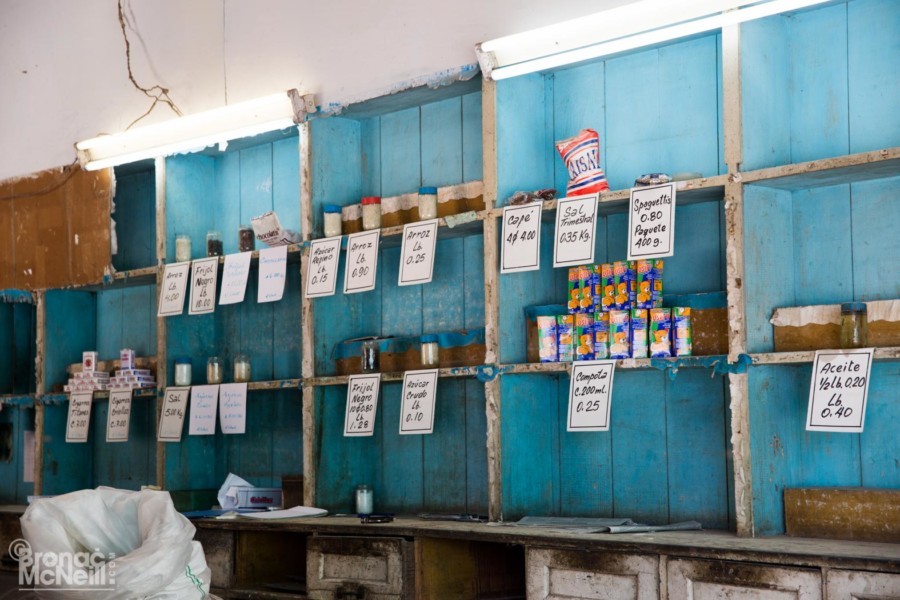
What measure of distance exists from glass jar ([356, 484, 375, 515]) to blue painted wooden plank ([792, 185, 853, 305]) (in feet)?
5.54

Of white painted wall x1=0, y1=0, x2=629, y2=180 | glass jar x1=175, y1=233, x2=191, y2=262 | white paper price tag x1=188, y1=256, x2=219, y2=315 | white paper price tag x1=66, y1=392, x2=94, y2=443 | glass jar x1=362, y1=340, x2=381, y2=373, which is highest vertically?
white painted wall x1=0, y1=0, x2=629, y2=180

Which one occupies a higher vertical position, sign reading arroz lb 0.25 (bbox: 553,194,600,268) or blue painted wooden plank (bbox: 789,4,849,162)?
blue painted wooden plank (bbox: 789,4,849,162)

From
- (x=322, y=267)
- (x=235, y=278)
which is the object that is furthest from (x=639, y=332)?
(x=235, y=278)

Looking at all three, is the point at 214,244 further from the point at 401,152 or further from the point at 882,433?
the point at 882,433

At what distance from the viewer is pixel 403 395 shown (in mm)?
3805

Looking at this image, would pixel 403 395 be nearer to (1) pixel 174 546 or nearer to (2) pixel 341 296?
(2) pixel 341 296

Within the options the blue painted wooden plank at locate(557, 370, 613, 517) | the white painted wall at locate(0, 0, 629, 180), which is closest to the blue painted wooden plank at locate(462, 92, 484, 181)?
the white painted wall at locate(0, 0, 629, 180)

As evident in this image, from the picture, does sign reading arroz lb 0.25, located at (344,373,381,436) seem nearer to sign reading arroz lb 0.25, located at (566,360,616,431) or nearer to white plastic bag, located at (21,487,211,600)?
sign reading arroz lb 0.25, located at (566,360,616,431)

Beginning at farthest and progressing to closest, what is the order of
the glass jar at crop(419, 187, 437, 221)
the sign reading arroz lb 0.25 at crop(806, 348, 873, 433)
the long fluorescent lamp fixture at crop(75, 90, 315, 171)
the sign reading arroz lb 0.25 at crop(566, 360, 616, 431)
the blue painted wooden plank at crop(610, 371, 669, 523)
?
the long fluorescent lamp fixture at crop(75, 90, 315, 171)
the glass jar at crop(419, 187, 437, 221)
the blue painted wooden plank at crop(610, 371, 669, 523)
the sign reading arroz lb 0.25 at crop(566, 360, 616, 431)
the sign reading arroz lb 0.25 at crop(806, 348, 873, 433)

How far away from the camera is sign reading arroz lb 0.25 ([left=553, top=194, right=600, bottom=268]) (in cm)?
327

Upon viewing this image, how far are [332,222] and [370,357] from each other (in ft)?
1.67

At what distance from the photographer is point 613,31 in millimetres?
3287

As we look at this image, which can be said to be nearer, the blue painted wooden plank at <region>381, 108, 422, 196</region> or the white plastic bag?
the white plastic bag

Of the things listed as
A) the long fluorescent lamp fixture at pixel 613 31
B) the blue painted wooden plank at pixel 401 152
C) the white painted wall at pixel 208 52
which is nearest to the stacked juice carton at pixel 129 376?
the white painted wall at pixel 208 52
